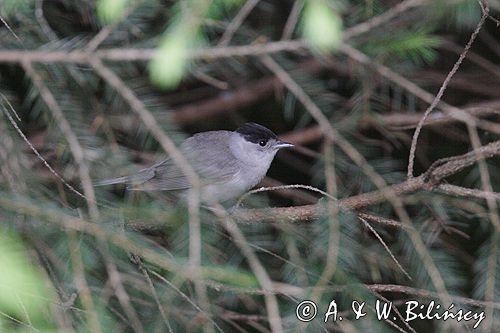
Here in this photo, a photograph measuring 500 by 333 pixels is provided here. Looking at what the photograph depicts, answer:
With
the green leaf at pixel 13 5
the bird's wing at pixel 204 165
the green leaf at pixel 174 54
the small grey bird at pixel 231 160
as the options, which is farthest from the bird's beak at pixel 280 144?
the green leaf at pixel 174 54

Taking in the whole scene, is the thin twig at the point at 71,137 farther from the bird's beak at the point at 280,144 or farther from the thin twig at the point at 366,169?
the bird's beak at the point at 280,144

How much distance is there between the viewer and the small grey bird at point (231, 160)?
3.29 meters

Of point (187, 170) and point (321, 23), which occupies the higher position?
point (187, 170)

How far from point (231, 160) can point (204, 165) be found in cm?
36

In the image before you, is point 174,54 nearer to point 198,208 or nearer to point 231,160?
point 198,208

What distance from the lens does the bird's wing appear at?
3.22 meters

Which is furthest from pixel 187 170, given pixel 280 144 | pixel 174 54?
pixel 280 144

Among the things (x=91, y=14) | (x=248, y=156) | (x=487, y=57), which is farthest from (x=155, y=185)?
(x=487, y=57)

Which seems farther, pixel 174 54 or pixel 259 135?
pixel 259 135

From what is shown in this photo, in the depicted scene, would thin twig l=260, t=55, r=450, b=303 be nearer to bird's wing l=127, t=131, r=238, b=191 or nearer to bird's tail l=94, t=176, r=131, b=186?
bird's tail l=94, t=176, r=131, b=186

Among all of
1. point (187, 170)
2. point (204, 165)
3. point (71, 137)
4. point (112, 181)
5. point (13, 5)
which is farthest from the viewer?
point (204, 165)

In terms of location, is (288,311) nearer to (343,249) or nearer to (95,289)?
(343,249)

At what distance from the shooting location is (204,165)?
314 cm

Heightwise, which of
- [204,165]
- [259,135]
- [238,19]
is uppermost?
[259,135]
